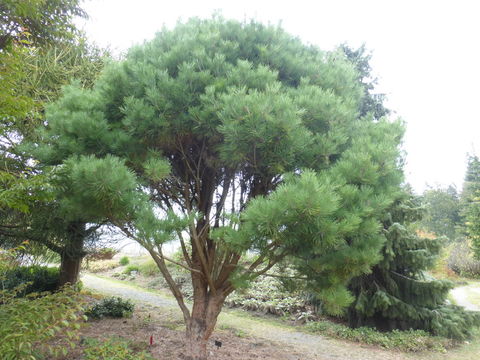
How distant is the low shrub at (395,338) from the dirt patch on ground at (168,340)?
1714 mm

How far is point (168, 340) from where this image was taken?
500 cm

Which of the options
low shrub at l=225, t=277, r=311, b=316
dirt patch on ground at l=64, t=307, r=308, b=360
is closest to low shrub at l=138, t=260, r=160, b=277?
low shrub at l=225, t=277, r=311, b=316

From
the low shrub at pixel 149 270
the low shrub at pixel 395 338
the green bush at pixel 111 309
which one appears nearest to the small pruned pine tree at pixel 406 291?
the low shrub at pixel 395 338

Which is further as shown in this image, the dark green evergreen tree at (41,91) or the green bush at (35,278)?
the green bush at (35,278)

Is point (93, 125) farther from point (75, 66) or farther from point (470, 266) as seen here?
point (470, 266)

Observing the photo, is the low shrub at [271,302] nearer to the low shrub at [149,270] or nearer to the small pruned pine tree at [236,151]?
the small pruned pine tree at [236,151]

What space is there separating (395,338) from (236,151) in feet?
17.5

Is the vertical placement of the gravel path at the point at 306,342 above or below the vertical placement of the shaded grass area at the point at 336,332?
below

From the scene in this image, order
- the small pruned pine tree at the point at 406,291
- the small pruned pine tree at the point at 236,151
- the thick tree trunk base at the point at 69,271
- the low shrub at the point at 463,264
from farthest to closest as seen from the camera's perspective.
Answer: the low shrub at the point at 463,264
the thick tree trunk base at the point at 69,271
the small pruned pine tree at the point at 406,291
the small pruned pine tree at the point at 236,151

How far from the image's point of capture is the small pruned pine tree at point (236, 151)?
106 inches

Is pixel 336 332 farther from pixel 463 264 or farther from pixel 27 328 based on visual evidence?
pixel 463 264

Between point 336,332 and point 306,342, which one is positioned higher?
point 336,332

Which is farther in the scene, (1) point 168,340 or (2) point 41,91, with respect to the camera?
Result: (2) point 41,91

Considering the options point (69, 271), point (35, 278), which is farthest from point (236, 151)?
point (35, 278)
